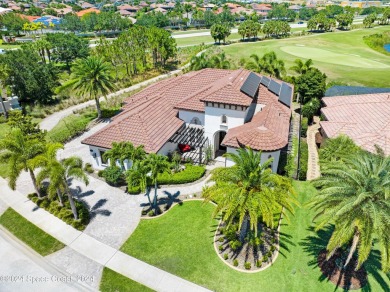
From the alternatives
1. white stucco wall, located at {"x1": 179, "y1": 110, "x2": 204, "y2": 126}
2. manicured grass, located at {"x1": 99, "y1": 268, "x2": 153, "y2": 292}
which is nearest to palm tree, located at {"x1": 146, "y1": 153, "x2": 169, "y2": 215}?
manicured grass, located at {"x1": 99, "y1": 268, "x2": 153, "y2": 292}

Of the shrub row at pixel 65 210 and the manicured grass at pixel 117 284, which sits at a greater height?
the shrub row at pixel 65 210

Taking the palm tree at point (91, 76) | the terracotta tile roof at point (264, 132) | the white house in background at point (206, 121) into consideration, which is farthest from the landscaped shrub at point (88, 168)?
the terracotta tile roof at point (264, 132)

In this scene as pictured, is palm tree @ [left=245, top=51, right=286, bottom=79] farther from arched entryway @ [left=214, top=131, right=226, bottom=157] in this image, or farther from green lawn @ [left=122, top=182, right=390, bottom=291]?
green lawn @ [left=122, top=182, right=390, bottom=291]

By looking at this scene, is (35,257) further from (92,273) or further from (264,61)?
(264,61)

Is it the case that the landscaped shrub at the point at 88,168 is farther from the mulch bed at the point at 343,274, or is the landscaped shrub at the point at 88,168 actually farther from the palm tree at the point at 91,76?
the mulch bed at the point at 343,274

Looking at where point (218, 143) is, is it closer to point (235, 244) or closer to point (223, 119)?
point (223, 119)

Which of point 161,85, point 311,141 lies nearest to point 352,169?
point 311,141

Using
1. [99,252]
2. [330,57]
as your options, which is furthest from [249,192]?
[330,57]
